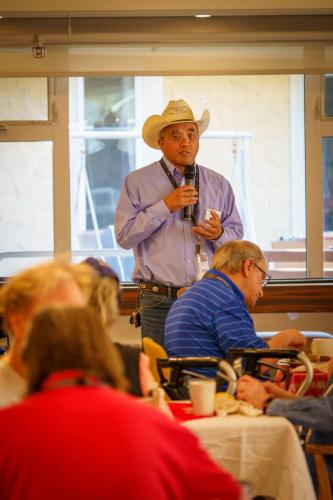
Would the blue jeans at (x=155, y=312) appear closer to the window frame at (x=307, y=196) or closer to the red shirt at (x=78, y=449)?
the window frame at (x=307, y=196)

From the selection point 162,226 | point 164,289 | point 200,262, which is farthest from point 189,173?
point 164,289

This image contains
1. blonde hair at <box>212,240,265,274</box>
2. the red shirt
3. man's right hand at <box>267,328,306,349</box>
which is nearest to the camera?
the red shirt

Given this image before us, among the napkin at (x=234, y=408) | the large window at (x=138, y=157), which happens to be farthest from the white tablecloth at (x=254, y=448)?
the large window at (x=138, y=157)

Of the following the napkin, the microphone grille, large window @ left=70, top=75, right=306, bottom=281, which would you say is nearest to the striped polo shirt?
the napkin

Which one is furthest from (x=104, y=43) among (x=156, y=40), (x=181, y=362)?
(x=181, y=362)

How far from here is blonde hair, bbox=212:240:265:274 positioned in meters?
3.84

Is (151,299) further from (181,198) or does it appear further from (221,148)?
(221,148)

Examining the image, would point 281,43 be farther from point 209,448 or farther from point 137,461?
point 137,461

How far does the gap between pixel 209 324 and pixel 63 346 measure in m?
2.14

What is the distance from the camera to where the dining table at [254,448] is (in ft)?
8.98

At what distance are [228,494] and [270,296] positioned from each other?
15.1 feet

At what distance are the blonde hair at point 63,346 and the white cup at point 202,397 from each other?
51.3 inches

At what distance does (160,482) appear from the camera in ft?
5.33

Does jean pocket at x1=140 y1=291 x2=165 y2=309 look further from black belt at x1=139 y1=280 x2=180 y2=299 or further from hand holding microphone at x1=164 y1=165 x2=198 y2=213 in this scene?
hand holding microphone at x1=164 y1=165 x2=198 y2=213
